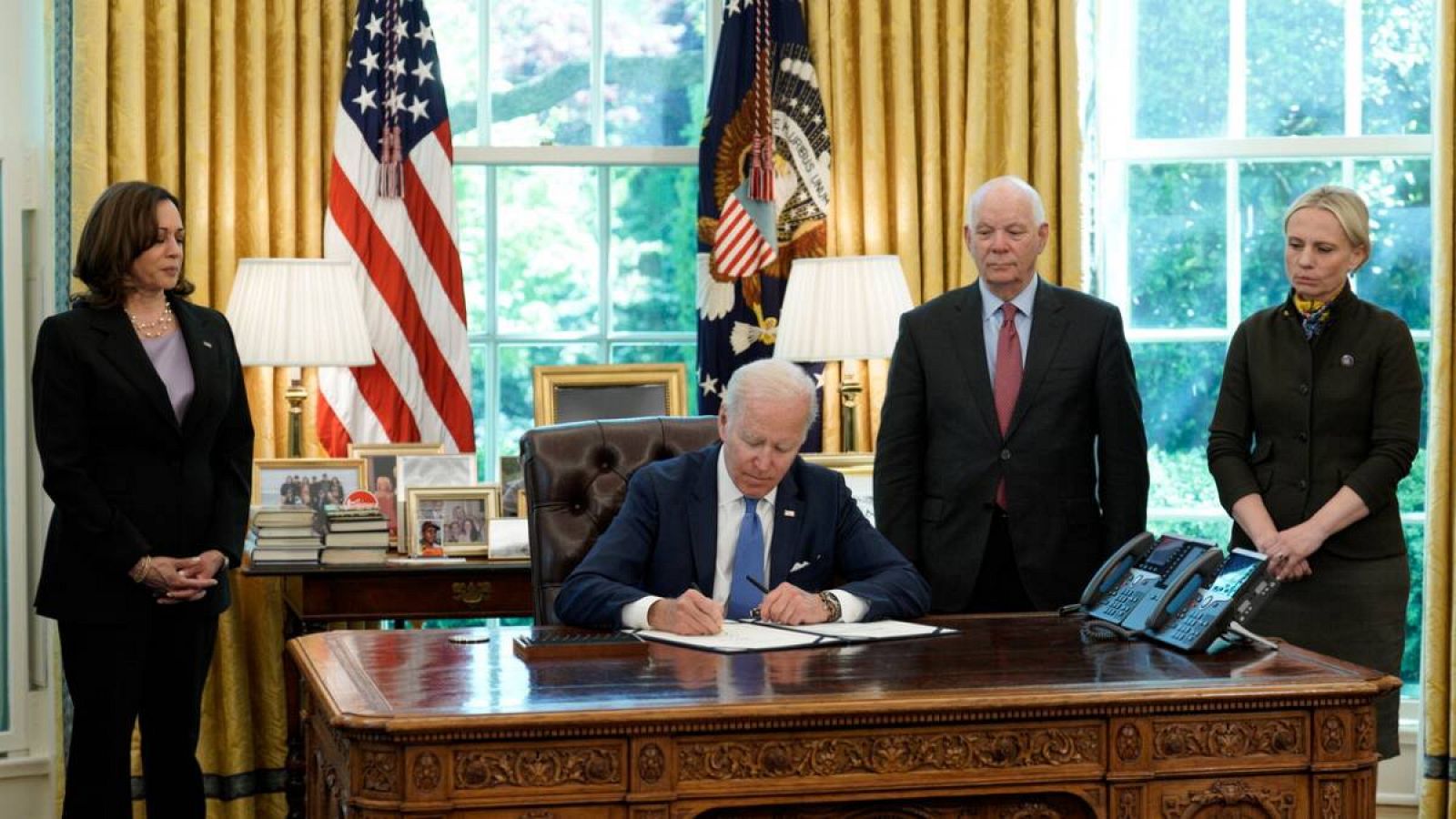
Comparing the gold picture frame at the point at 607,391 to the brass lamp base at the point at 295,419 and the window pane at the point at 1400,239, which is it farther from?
the window pane at the point at 1400,239

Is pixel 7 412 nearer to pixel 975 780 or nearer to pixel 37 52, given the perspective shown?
pixel 37 52

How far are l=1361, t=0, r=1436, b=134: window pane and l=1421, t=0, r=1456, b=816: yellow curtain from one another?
0.30m

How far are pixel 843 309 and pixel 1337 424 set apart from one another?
147cm

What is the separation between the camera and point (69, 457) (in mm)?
3504

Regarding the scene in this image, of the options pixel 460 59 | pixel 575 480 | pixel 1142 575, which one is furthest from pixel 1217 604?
pixel 460 59

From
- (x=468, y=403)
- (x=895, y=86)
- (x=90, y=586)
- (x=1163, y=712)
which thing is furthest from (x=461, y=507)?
(x=1163, y=712)

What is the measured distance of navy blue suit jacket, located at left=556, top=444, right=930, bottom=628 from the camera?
302cm

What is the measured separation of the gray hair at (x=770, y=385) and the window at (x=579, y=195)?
7.26ft

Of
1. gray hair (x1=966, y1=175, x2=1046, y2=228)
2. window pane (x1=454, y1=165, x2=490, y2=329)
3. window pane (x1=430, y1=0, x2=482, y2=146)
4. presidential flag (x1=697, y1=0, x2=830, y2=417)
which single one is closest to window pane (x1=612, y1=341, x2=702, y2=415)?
presidential flag (x1=697, y1=0, x2=830, y2=417)

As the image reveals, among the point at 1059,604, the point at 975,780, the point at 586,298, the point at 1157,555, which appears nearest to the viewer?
the point at 975,780

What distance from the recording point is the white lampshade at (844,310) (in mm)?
4559

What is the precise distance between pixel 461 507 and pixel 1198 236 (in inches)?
93.5

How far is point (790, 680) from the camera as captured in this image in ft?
7.98

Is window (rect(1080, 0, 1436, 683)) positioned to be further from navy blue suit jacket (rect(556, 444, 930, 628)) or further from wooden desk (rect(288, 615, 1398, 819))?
wooden desk (rect(288, 615, 1398, 819))
